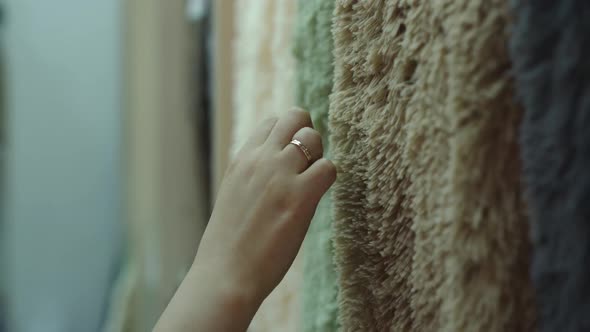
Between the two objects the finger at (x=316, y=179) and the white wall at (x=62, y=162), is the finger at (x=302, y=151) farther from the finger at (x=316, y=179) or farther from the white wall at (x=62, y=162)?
the white wall at (x=62, y=162)

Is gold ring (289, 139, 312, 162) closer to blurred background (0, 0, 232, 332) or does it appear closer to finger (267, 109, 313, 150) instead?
finger (267, 109, 313, 150)

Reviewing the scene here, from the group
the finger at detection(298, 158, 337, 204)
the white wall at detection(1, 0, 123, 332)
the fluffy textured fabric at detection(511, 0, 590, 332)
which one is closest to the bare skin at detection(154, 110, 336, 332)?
the finger at detection(298, 158, 337, 204)

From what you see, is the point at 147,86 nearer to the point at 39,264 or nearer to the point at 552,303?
the point at 39,264

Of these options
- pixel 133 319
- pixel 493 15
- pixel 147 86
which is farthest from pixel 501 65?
pixel 133 319

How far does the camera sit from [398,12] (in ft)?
0.78

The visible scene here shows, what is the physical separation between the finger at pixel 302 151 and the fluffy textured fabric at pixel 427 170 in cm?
1

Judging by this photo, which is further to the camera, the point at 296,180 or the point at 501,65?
the point at 296,180

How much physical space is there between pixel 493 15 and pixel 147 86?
2.91ft

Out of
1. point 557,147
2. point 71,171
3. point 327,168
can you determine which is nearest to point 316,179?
point 327,168

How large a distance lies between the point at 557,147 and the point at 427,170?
0.22 feet

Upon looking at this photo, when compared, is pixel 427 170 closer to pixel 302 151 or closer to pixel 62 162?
pixel 302 151

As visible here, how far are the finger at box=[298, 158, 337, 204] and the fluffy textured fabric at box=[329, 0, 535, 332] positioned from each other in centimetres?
2

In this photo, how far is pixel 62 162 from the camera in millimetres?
1460

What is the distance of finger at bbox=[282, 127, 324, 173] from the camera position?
290mm
